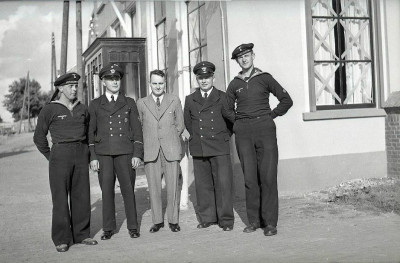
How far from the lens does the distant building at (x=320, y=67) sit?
905 cm

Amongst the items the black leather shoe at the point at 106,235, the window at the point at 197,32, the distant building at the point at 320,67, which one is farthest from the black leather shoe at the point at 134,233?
the window at the point at 197,32

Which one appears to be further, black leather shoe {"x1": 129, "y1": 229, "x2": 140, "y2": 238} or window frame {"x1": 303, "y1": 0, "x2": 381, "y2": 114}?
window frame {"x1": 303, "y1": 0, "x2": 381, "y2": 114}

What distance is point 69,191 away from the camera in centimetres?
593

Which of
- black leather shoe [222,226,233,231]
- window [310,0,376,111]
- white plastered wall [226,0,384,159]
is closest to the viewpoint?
black leather shoe [222,226,233,231]

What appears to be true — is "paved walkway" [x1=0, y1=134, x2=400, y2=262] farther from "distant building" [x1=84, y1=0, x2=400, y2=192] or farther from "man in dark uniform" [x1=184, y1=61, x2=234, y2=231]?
"distant building" [x1=84, y1=0, x2=400, y2=192]

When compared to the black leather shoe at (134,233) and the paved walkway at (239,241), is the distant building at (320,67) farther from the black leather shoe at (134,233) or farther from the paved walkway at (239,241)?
the black leather shoe at (134,233)

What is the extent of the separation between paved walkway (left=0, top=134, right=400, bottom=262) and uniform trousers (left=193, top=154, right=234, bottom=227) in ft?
0.65

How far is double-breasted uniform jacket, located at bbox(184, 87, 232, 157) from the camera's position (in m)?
6.61

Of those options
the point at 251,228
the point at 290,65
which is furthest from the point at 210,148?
the point at 290,65

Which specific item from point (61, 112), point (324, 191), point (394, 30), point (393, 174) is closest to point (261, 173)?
point (61, 112)

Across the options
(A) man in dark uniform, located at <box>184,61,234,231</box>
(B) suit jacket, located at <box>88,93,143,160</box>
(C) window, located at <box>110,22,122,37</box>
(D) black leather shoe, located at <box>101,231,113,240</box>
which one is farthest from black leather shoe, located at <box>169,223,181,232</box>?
(C) window, located at <box>110,22,122,37</box>

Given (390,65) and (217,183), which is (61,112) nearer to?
(217,183)

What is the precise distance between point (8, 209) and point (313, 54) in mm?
6114

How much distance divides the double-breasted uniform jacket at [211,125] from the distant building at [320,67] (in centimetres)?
232
